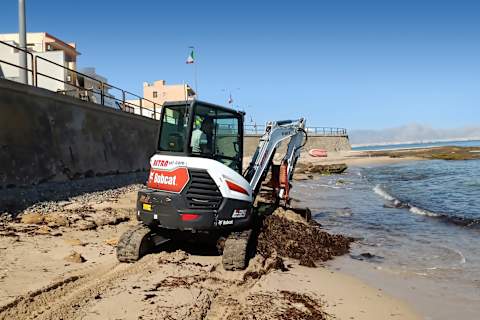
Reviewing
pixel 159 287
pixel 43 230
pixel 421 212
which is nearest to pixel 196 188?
pixel 159 287

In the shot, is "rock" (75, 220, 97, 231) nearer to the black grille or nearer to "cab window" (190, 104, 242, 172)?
the black grille

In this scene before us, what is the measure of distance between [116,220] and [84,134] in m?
5.72

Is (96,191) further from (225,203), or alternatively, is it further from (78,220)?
(225,203)

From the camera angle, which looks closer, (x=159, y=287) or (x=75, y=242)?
(x=159, y=287)

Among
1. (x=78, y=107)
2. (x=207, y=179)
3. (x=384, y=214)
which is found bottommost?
(x=384, y=214)

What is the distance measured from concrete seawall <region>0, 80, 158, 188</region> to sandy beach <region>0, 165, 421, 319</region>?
9.25 feet

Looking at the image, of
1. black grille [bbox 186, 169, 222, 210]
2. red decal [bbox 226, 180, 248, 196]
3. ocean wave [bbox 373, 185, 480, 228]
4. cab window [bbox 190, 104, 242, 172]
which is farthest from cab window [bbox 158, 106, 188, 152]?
ocean wave [bbox 373, 185, 480, 228]

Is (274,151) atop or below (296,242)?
atop

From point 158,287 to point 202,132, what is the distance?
263cm

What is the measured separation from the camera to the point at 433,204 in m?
17.1

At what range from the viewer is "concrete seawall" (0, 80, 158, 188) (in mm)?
10430

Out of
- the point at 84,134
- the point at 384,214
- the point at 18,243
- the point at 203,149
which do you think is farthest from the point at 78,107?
the point at 384,214

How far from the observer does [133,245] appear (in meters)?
6.75

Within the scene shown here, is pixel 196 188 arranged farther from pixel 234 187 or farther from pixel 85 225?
pixel 85 225
